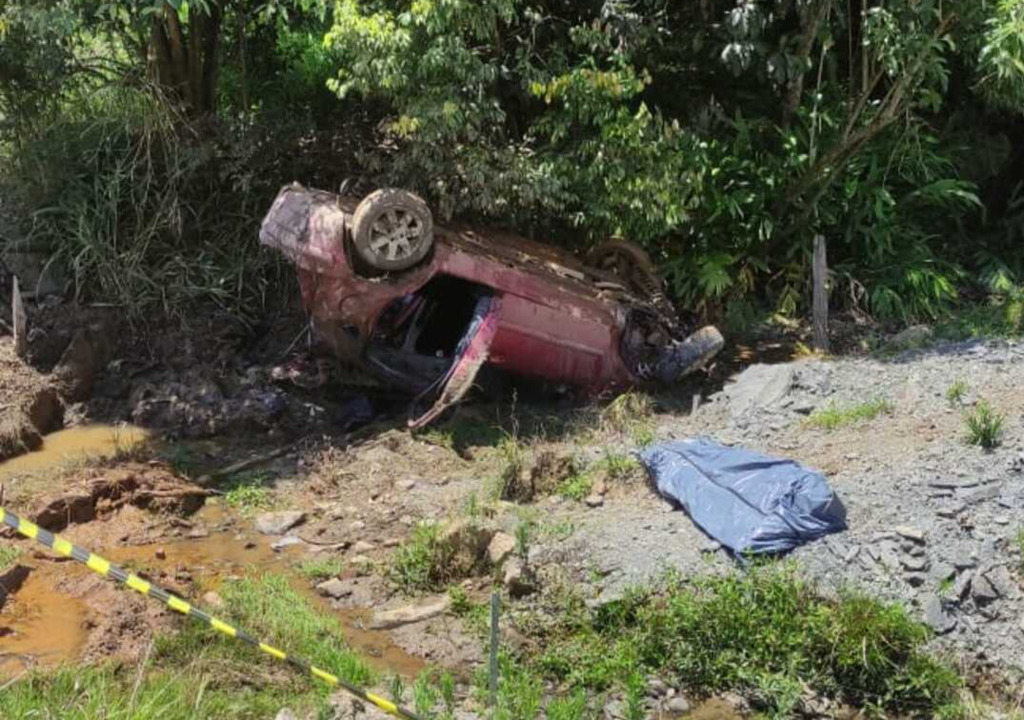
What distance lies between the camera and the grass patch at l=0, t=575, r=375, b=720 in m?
4.20

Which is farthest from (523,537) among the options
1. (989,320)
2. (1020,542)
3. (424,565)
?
(989,320)

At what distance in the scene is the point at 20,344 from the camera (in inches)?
357

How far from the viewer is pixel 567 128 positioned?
337 inches

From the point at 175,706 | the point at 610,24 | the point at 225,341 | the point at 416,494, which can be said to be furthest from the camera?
the point at 225,341

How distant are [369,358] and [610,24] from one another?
326 cm

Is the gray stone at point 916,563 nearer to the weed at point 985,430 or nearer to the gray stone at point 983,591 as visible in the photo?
the gray stone at point 983,591

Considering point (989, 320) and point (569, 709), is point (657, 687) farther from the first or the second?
point (989, 320)

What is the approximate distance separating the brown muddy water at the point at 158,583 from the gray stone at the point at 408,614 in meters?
0.06

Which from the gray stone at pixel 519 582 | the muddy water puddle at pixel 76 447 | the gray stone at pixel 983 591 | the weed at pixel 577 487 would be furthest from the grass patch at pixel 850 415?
the muddy water puddle at pixel 76 447

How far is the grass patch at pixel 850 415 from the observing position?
23.4 ft

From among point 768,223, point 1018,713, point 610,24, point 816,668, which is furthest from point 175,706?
point 768,223

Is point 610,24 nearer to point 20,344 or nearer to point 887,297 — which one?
point 887,297

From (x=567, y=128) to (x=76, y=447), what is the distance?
4.40m

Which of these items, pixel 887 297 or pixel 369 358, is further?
pixel 887 297
